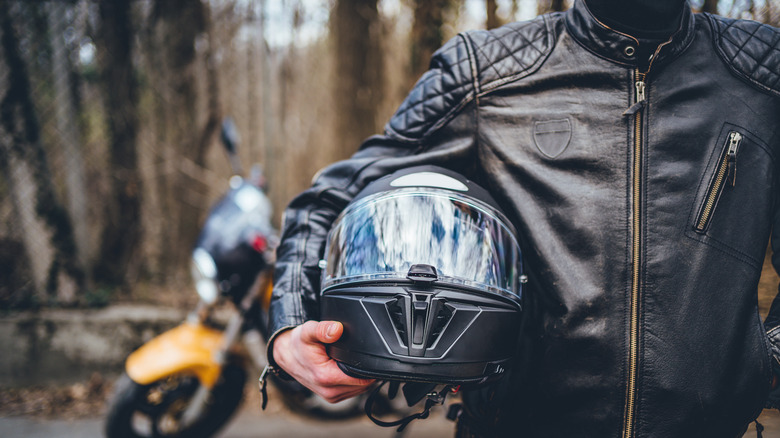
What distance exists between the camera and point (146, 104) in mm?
3479

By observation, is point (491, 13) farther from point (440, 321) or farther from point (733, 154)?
point (440, 321)

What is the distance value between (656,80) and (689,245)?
34 cm

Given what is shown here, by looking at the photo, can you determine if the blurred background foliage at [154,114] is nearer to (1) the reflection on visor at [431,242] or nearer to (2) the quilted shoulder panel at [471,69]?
(2) the quilted shoulder panel at [471,69]

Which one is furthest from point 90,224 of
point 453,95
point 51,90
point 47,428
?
point 453,95

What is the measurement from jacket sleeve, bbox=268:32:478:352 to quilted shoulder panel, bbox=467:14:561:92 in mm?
34

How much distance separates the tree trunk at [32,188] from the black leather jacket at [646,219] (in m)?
3.11

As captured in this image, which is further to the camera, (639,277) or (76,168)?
(76,168)

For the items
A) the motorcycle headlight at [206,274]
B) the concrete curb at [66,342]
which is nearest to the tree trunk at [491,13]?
the motorcycle headlight at [206,274]

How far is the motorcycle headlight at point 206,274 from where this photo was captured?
2.00 m

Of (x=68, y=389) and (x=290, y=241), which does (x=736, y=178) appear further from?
(x=68, y=389)

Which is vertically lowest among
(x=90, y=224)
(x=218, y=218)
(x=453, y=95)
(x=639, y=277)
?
(x=90, y=224)

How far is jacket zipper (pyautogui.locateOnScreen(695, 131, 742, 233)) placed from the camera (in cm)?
85

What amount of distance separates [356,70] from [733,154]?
9.49 ft

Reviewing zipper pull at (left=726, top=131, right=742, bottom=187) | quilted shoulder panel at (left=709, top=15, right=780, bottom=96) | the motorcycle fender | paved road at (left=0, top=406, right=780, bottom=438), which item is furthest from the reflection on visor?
paved road at (left=0, top=406, right=780, bottom=438)
